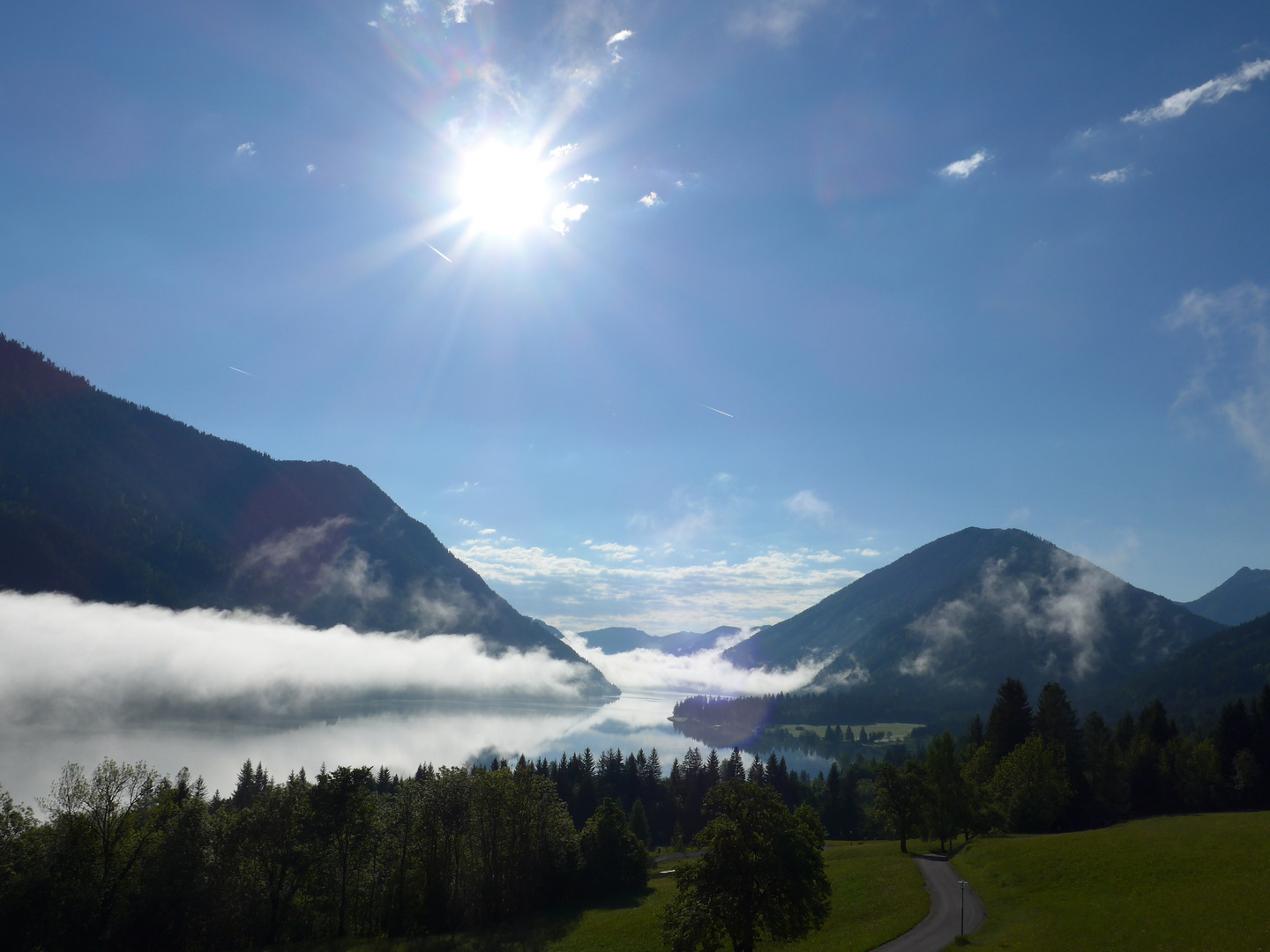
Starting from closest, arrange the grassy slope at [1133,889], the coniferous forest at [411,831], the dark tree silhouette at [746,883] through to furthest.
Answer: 1. the grassy slope at [1133,889]
2. the dark tree silhouette at [746,883]
3. the coniferous forest at [411,831]

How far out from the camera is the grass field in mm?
38188

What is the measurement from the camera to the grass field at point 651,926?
38188 millimetres

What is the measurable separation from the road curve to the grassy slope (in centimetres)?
106

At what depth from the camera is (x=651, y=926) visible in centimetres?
4516

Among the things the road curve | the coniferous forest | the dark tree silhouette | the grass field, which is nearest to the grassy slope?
the road curve

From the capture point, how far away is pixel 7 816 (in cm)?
4234

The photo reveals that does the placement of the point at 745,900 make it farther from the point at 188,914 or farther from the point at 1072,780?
the point at 1072,780

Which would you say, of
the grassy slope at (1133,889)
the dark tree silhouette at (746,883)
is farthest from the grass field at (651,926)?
the dark tree silhouette at (746,883)

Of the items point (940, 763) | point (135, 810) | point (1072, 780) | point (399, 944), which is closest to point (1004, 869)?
point (940, 763)

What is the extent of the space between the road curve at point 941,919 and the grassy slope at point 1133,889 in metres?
1.06

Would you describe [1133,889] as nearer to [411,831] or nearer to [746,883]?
[746,883]

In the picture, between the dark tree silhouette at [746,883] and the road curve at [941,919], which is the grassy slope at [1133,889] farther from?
the dark tree silhouette at [746,883]

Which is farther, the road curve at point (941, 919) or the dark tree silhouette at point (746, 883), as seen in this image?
the road curve at point (941, 919)

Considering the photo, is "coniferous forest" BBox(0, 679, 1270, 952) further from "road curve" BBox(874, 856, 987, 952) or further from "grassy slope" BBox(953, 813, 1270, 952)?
"grassy slope" BBox(953, 813, 1270, 952)
